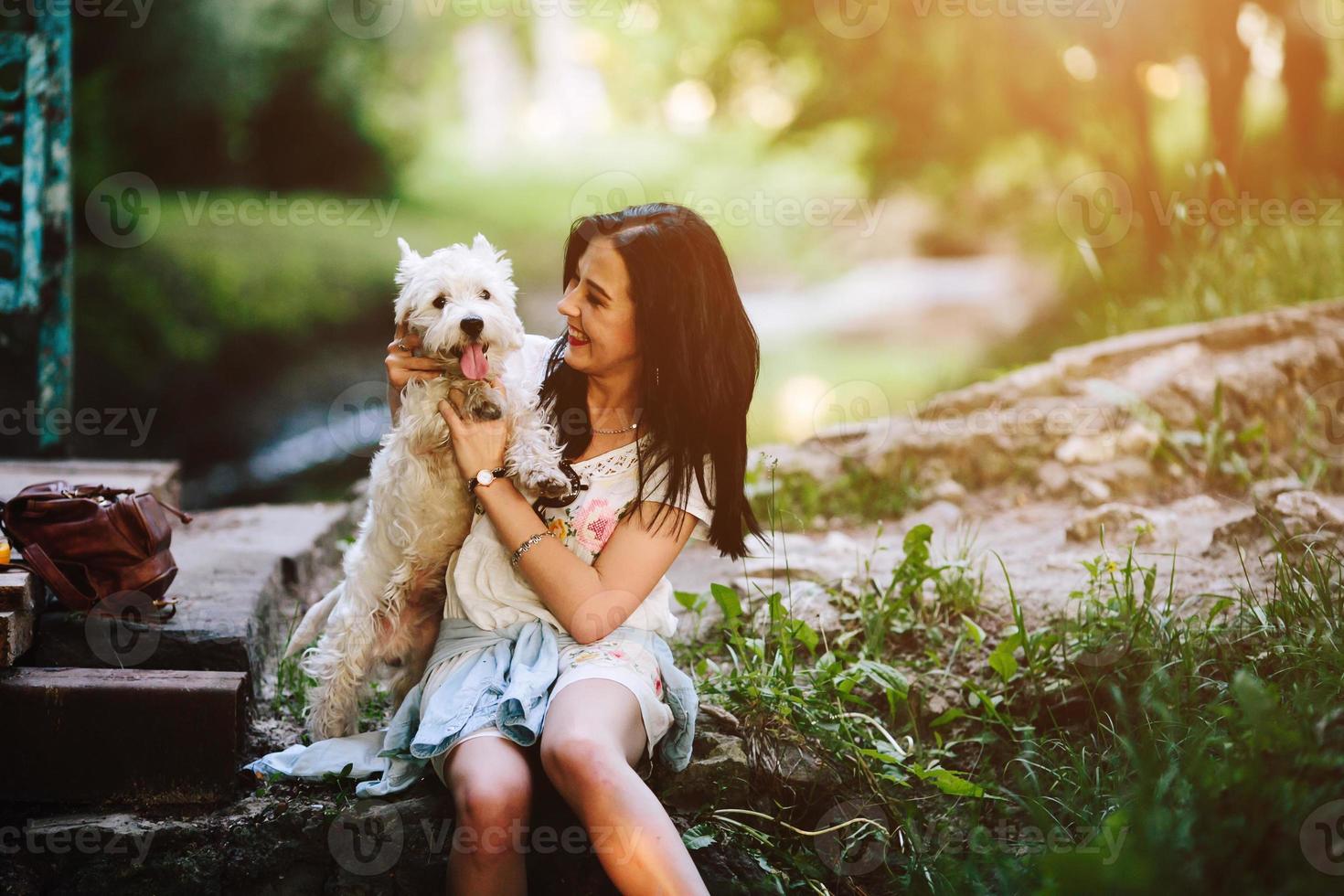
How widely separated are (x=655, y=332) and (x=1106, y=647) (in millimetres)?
1628

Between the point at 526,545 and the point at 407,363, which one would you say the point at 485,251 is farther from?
the point at 526,545

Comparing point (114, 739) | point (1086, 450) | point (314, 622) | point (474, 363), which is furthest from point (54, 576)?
point (1086, 450)

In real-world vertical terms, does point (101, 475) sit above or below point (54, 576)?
below

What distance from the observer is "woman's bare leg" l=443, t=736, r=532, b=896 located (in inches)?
83.4

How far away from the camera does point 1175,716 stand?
2.62 meters

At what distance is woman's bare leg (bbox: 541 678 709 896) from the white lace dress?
1.04 feet

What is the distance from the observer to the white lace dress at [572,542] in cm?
261

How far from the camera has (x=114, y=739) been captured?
2.64m

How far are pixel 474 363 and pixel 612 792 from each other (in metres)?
1.02

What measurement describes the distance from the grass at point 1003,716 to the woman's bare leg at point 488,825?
506mm

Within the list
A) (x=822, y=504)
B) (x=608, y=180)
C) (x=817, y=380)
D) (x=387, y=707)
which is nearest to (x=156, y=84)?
(x=608, y=180)

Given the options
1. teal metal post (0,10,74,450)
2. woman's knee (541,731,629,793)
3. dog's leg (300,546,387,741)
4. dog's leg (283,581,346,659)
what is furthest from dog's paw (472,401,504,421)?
teal metal post (0,10,74,450)

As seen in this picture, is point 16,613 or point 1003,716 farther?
point 1003,716

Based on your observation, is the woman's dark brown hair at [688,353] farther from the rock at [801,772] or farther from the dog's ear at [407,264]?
the rock at [801,772]
